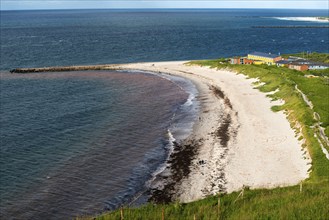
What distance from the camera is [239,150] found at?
44.1m

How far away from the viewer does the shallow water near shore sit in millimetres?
34938

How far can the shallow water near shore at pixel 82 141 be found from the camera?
3494cm

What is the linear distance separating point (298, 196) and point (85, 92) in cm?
6484

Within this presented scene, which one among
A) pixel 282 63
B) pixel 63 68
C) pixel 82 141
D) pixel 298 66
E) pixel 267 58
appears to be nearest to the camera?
pixel 82 141

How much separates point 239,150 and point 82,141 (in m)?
22.1

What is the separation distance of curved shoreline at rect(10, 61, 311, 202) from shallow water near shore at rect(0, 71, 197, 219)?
397cm

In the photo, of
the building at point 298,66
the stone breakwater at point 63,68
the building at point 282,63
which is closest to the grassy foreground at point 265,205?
the building at point 298,66

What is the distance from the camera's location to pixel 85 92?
3253 inches

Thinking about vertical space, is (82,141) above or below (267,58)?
below

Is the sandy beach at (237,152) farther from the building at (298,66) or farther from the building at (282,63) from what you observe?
the building at (282,63)

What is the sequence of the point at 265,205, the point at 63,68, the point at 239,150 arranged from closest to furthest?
Result: the point at 265,205 < the point at 239,150 < the point at 63,68

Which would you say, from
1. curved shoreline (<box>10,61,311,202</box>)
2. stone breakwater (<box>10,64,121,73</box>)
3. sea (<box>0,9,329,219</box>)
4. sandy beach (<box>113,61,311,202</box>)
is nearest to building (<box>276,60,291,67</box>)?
sea (<box>0,9,329,219</box>)

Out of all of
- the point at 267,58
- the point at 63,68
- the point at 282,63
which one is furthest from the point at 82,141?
the point at 267,58

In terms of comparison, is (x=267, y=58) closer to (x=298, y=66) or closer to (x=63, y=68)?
(x=298, y=66)
